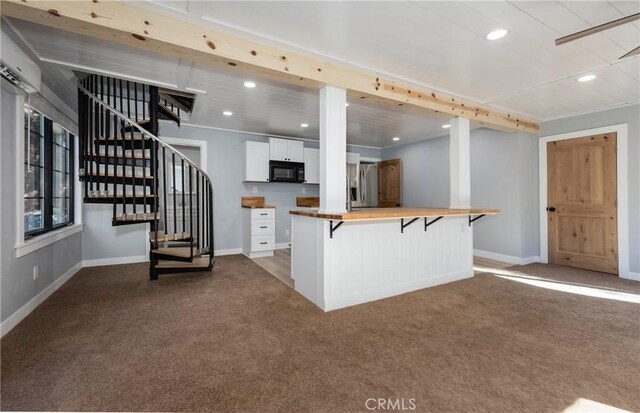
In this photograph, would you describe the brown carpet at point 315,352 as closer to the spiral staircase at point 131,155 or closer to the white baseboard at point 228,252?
the spiral staircase at point 131,155

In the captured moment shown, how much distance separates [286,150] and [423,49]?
11.5 feet

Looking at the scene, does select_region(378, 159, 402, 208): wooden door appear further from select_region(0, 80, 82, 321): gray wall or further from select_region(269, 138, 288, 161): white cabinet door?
Answer: select_region(0, 80, 82, 321): gray wall

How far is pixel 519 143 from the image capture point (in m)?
4.60

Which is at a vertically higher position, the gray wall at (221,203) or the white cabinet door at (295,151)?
the white cabinet door at (295,151)

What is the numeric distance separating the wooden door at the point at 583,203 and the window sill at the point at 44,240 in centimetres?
676

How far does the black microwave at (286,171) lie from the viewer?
17.8 feet

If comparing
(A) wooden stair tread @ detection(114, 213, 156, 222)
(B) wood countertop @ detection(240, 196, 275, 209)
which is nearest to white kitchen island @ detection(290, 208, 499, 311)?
(A) wooden stair tread @ detection(114, 213, 156, 222)

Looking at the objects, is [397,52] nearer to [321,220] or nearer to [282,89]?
[282,89]

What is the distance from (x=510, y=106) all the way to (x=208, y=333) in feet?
15.1

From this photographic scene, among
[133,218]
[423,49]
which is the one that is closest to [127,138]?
[133,218]

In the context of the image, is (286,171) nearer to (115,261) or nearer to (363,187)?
(363,187)

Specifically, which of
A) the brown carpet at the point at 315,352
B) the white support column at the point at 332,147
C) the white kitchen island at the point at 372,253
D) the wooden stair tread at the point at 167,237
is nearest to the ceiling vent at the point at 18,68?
the wooden stair tread at the point at 167,237

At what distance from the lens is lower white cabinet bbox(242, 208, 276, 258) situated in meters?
4.98

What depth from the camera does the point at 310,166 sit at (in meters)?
5.90
